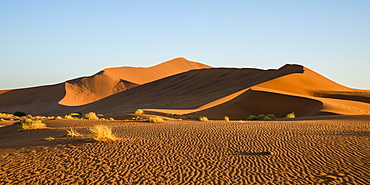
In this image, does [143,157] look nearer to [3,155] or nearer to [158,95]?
[3,155]

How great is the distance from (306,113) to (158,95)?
129ft

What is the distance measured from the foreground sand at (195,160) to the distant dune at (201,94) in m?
17.7

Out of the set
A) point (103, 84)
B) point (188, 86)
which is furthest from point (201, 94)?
point (103, 84)

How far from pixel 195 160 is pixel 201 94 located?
1889 inches

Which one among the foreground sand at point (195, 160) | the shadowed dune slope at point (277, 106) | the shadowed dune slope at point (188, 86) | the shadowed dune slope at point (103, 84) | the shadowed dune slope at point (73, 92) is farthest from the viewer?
the shadowed dune slope at point (103, 84)

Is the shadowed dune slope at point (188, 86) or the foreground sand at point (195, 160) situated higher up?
the shadowed dune slope at point (188, 86)

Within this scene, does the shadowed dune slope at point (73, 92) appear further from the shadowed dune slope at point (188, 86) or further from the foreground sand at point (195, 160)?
the foreground sand at point (195, 160)

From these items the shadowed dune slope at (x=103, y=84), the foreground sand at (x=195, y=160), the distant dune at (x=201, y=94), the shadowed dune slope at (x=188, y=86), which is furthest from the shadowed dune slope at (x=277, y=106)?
the shadowed dune slope at (x=103, y=84)

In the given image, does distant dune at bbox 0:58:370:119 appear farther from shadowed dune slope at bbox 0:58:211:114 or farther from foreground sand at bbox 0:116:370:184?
foreground sand at bbox 0:116:370:184

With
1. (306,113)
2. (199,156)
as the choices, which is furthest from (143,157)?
(306,113)

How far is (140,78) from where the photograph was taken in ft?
352

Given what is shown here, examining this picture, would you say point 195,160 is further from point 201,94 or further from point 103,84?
point 103,84

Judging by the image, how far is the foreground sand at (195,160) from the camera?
7977 mm

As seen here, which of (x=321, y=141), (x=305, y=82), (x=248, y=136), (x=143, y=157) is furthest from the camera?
(x=305, y=82)
